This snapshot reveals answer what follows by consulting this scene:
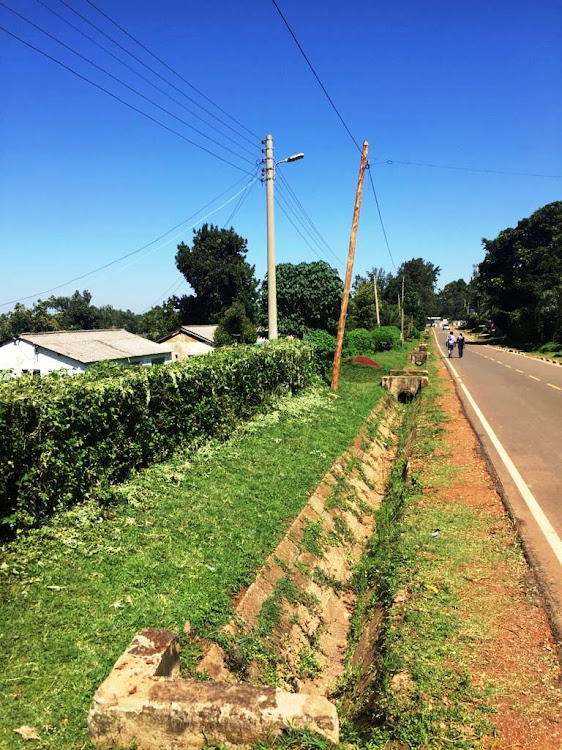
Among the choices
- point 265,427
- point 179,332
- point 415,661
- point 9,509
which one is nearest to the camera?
point 415,661

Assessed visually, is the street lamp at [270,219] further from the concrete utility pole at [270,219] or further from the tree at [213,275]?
the tree at [213,275]

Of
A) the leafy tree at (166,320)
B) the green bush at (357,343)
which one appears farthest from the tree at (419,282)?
the green bush at (357,343)

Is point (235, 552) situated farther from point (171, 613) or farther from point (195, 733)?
point (195, 733)

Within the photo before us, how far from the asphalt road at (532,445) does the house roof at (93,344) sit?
1998 cm

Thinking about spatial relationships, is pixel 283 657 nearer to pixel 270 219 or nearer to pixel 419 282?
pixel 270 219

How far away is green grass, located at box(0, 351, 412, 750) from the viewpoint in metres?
3.56

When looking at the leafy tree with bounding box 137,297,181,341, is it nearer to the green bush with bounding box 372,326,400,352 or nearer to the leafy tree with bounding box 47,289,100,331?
the leafy tree with bounding box 47,289,100,331

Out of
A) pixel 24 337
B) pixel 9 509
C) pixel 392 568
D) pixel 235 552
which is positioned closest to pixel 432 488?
pixel 392 568

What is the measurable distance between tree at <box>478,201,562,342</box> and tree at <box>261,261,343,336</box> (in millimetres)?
23075

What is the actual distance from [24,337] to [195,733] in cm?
2814

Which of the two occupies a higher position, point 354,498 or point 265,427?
point 265,427

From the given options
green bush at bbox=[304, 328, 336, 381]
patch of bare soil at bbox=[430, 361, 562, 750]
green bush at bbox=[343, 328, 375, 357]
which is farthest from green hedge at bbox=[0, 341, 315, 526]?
green bush at bbox=[343, 328, 375, 357]

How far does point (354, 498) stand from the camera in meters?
9.18

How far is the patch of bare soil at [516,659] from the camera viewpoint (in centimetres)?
320
